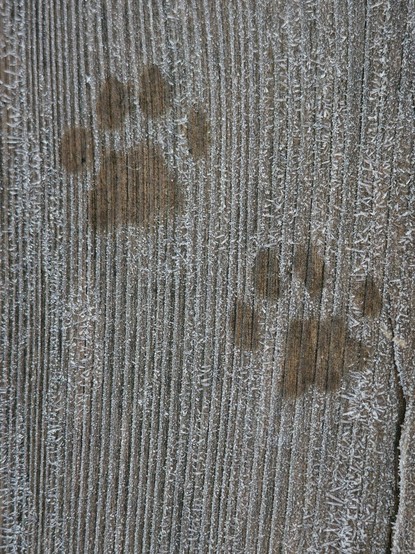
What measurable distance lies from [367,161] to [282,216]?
302 millimetres

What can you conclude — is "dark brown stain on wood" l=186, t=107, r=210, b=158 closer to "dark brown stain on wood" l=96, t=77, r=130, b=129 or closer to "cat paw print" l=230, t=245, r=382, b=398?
"dark brown stain on wood" l=96, t=77, r=130, b=129

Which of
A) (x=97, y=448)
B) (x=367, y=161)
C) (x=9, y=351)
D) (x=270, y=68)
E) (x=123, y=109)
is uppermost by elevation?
(x=270, y=68)

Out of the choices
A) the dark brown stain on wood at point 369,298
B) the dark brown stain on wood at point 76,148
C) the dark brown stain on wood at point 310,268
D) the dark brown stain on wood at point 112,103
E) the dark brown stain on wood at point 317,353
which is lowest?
the dark brown stain on wood at point 317,353

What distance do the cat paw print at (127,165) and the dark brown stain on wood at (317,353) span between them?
1.84 feet

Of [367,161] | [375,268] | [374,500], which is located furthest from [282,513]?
[367,161]

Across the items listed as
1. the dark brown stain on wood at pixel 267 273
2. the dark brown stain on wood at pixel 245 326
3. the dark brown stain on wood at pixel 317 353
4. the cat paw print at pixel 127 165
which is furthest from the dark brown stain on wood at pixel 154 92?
the dark brown stain on wood at pixel 317 353

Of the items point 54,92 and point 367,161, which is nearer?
point 367,161

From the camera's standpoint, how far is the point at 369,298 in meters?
1.40

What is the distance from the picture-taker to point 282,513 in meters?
1.43

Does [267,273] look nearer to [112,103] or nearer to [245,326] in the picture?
[245,326]

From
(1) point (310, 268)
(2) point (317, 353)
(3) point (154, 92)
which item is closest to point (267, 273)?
(1) point (310, 268)

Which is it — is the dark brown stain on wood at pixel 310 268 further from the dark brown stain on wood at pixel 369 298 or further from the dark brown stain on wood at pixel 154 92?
the dark brown stain on wood at pixel 154 92

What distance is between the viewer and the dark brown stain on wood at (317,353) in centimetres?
141

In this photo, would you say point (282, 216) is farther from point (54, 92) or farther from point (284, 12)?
point (54, 92)
